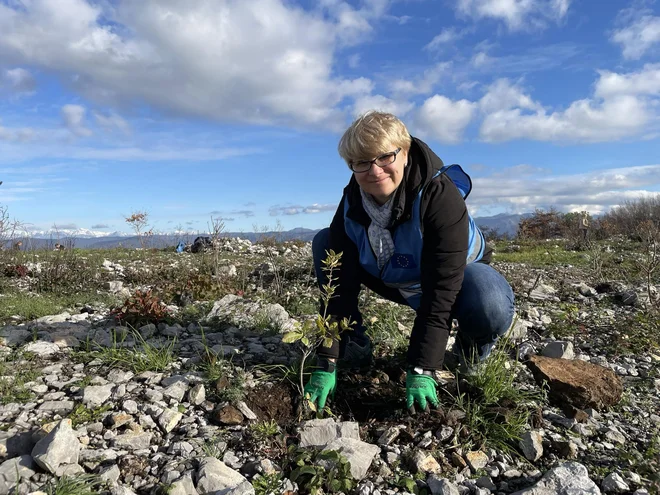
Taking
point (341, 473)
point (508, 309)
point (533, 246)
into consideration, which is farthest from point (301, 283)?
point (533, 246)

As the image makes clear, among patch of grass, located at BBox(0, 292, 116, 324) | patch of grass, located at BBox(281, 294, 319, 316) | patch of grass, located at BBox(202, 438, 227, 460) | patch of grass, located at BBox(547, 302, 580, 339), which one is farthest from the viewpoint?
patch of grass, located at BBox(281, 294, 319, 316)

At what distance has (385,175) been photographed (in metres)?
2.74

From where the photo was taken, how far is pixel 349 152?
2.72m

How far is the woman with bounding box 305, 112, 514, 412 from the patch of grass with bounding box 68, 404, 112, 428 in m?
1.12

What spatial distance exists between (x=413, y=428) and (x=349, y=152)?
1561mm

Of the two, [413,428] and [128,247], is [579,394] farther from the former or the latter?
[128,247]

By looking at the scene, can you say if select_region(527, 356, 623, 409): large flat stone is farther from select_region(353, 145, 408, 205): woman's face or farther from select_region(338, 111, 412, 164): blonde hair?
select_region(338, 111, 412, 164): blonde hair

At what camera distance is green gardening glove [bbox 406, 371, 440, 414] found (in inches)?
104

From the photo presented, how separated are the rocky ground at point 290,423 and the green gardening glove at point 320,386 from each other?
98 millimetres

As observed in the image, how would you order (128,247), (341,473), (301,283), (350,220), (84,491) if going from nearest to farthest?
(84,491), (341,473), (350,220), (301,283), (128,247)

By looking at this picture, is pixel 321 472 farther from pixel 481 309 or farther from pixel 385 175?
pixel 385 175

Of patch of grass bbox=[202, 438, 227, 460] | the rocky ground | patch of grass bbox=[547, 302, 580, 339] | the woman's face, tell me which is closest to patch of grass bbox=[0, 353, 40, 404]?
the rocky ground

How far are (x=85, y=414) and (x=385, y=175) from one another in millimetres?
2081

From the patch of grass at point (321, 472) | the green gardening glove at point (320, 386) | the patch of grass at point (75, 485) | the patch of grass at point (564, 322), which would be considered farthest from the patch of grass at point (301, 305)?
the patch of grass at point (75, 485)
